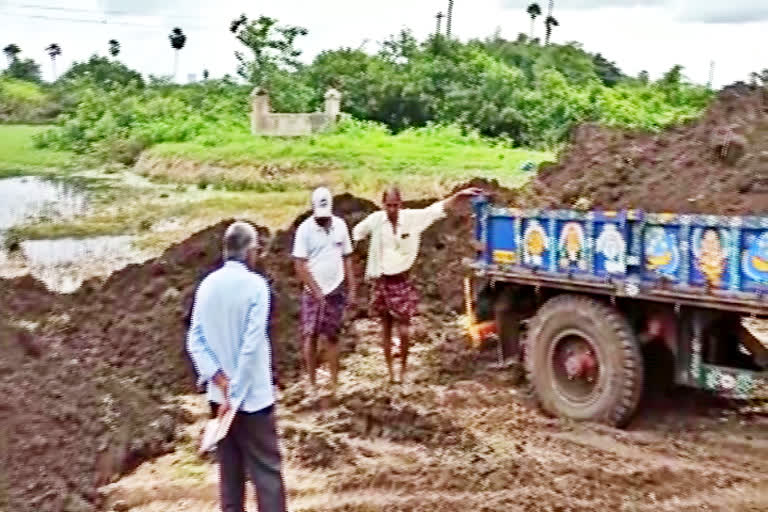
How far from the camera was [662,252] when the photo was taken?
790 cm

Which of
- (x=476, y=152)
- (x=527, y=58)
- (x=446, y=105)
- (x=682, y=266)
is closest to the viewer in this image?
(x=682, y=266)

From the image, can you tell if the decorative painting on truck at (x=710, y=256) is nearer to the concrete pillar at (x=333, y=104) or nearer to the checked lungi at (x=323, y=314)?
the checked lungi at (x=323, y=314)

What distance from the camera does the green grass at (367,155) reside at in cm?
2670

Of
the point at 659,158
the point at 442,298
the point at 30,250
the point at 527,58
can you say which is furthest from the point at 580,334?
the point at 527,58

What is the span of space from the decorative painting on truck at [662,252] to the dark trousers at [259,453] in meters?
3.14

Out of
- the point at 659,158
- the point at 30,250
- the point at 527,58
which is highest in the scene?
the point at 527,58

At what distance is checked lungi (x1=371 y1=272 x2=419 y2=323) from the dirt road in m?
0.59

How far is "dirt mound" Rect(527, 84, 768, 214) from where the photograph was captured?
8.44m

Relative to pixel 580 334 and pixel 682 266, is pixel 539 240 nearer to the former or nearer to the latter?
pixel 580 334

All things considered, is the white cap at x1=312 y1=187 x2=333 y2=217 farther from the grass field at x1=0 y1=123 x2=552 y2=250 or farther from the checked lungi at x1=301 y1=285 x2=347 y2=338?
the grass field at x1=0 y1=123 x2=552 y2=250

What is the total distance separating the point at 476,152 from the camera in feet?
100

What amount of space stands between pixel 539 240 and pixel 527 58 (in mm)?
37814

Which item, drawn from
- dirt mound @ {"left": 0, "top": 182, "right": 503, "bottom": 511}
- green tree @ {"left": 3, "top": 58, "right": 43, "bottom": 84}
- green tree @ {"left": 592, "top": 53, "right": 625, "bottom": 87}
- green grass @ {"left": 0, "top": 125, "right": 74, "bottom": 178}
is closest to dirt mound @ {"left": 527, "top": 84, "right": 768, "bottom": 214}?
dirt mound @ {"left": 0, "top": 182, "right": 503, "bottom": 511}

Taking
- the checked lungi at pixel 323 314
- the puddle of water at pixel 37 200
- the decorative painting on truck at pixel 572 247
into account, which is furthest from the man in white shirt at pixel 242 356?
the puddle of water at pixel 37 200
